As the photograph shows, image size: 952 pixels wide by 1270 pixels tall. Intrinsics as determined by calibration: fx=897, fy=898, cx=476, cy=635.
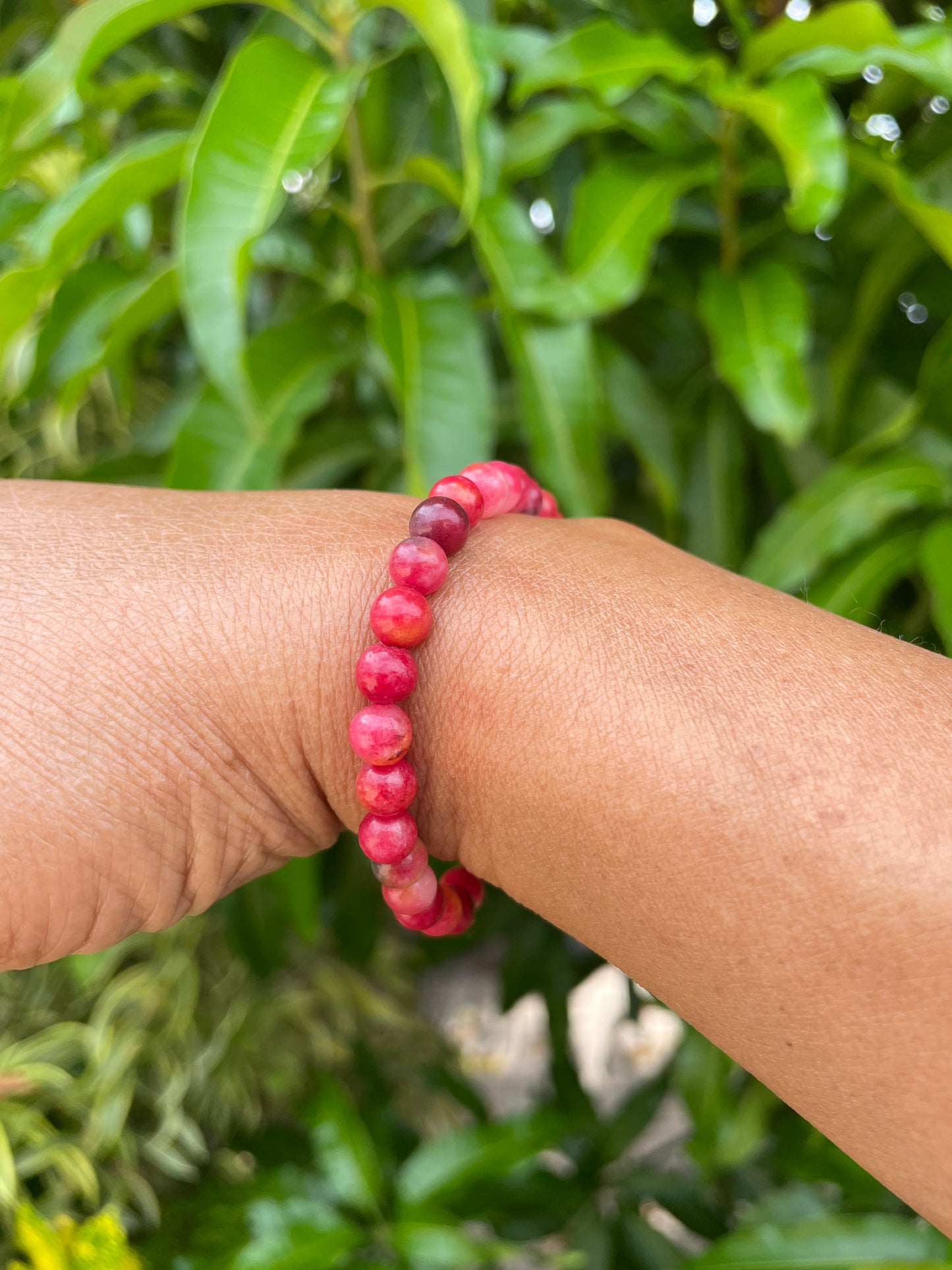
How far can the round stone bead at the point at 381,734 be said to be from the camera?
1.68ft

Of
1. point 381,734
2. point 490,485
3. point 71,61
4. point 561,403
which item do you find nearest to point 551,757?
point 381,734

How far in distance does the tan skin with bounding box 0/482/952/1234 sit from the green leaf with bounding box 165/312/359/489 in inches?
9.2

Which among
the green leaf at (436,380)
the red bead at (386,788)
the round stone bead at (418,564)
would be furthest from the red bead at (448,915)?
the green leaf at (436,380)

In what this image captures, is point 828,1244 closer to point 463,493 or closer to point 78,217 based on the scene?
point 463,493

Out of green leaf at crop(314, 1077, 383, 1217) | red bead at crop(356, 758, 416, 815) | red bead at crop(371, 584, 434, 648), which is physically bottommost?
green leaf at crop(314, 1077, 383, 1217)

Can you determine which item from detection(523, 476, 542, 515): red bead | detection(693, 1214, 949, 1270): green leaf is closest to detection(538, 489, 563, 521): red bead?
detection(523, 476, 542, 515): red bead

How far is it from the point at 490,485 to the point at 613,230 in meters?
0.37

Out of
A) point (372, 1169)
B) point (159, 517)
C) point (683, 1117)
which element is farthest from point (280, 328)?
point (683, 1117)

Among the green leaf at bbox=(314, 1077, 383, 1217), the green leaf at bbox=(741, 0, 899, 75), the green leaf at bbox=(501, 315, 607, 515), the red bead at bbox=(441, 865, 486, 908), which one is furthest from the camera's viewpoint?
the green leaf at bbox=(314, 1077, 383, 1217)

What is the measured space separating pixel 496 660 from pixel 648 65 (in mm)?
583

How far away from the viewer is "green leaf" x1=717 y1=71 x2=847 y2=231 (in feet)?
2.29

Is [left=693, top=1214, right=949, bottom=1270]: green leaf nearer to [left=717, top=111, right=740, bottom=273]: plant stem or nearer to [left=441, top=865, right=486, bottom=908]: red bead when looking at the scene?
[left=441, top=865, right=486, bottom=908]: red bead

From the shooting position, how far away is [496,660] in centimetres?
53

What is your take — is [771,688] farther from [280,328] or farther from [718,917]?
[280,328]
